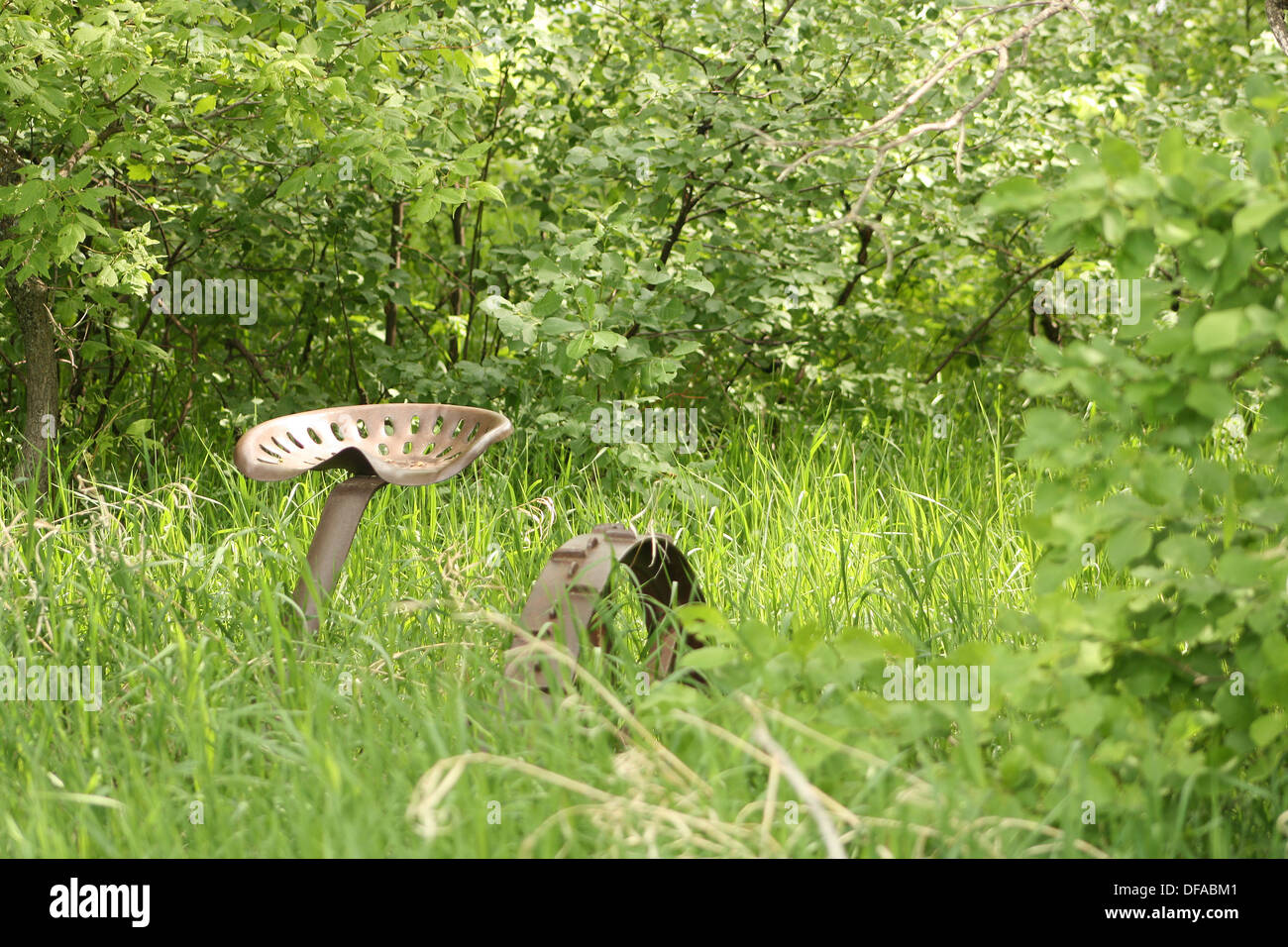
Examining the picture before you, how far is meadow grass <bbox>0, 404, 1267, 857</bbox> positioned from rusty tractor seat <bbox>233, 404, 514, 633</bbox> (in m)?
0.19

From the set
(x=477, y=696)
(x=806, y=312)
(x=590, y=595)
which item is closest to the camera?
(x=590, y=595)

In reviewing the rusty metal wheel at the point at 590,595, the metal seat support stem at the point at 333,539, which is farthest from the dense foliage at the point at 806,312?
the rusty metal wheel at the point at 590,595

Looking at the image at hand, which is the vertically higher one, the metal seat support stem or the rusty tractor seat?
the rusty tractor seat

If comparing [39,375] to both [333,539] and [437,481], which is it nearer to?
[333,539]

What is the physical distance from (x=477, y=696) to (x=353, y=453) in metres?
0.68

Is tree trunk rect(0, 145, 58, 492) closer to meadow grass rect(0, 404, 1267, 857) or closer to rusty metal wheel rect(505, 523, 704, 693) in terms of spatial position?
meadow grass rect(0, 404, 1267, 857)

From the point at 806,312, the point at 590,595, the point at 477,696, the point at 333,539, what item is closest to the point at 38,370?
the point at 333,539

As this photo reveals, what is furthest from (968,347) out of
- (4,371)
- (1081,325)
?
(4,371)

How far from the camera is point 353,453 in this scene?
9.68 feet

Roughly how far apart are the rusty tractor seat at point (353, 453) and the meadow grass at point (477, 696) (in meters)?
0.19

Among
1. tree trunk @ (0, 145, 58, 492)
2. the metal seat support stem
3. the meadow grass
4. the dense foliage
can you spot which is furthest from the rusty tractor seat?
tree trunk @ (0, 145, 58, 492)

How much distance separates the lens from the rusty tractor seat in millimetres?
2877

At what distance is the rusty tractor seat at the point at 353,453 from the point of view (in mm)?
A: 2877

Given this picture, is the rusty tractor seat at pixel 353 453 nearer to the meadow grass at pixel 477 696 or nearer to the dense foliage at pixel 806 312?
the meadow grass at pixel 477 696
